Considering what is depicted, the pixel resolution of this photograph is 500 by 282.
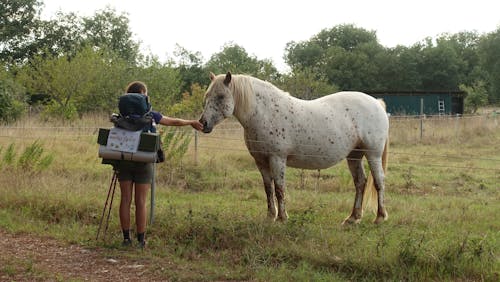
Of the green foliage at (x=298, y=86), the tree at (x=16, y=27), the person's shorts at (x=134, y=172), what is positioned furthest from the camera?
the tree at (x=16, y=27)

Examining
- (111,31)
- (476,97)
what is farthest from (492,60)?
(111,31)

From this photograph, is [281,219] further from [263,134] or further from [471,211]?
[471,211]

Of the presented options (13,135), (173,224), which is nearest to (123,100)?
(173,224)

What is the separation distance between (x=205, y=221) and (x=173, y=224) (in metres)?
0.41

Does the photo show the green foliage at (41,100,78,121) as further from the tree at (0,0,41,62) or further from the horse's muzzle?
the tree at (0,0,41,62)

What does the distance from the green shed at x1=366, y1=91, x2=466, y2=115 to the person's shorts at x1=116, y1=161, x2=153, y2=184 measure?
106ft

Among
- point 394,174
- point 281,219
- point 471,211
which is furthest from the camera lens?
point 394,174

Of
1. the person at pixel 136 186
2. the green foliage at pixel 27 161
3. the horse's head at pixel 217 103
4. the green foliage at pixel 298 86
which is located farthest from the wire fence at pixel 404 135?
the green foliage at pixel 298 86

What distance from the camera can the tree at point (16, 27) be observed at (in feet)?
137

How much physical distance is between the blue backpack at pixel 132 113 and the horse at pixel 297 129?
2.56 ft

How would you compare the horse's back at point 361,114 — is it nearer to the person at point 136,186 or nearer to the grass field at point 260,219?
the grass field at point 260,219

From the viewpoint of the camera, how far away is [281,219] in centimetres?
557

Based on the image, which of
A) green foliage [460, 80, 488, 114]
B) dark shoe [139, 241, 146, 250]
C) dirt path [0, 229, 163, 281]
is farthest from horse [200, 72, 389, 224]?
green foliage [460, 80, 488, 114]

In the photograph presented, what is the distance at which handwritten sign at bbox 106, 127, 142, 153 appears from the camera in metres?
4.55
